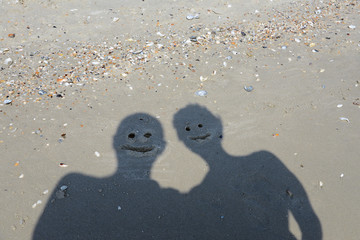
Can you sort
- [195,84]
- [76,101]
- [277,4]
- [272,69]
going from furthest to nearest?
[277,4], [272,69], [195,84], [76,101]

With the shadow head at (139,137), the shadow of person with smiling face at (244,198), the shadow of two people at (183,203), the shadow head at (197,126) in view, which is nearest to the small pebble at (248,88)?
the shadow head at (197,126)

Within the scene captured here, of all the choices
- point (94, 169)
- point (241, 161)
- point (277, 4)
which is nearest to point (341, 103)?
point (241, 161)

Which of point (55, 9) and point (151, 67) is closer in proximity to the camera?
point (151, 67)

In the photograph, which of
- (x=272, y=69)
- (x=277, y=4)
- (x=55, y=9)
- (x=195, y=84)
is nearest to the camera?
(x=195, y=84)

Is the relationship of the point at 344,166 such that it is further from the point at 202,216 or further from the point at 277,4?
the point at 277,4

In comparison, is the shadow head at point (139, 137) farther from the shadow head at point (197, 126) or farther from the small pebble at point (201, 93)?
the small pebble at point (201, 93)

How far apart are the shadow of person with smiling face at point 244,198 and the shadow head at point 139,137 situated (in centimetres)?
35

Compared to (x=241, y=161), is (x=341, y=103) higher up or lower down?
higher up

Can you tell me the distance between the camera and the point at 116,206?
318 cm

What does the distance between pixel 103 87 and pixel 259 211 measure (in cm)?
299

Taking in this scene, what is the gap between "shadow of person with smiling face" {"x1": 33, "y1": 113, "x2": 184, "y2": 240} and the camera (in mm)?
2980

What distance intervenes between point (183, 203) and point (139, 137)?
1139mm

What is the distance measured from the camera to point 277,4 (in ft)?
22.0

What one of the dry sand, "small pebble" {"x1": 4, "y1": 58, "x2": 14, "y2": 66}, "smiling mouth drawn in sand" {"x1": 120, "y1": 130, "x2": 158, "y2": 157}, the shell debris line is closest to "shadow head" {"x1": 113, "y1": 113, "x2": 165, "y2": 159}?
"smiling mouth drawn in sand" {"x1": 120, "y1": 130, "x2": 158, "y2": 157}
